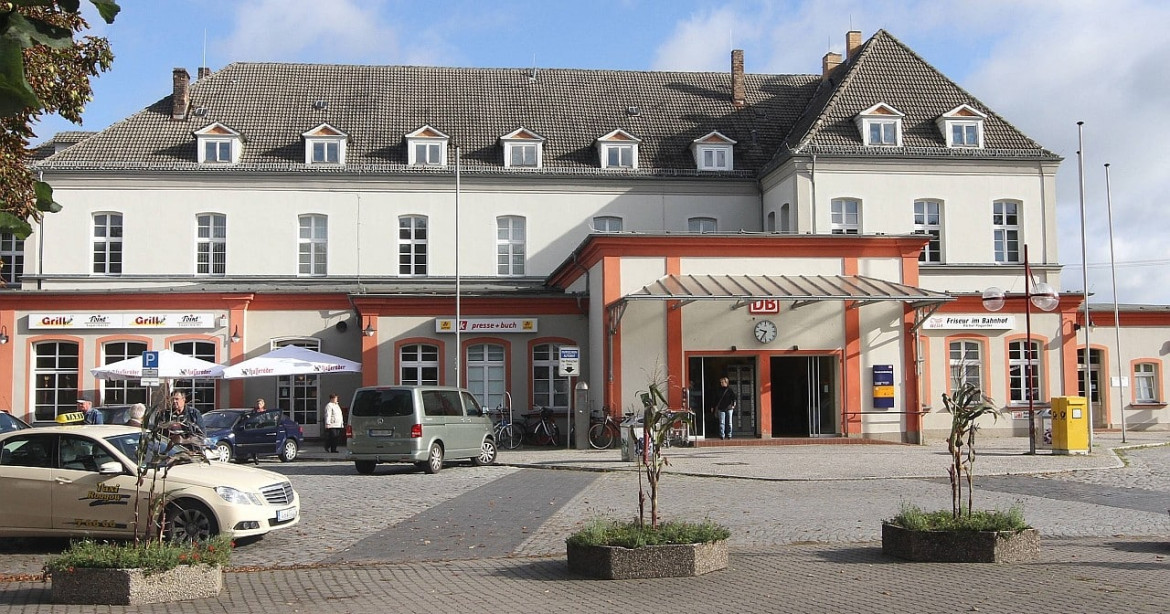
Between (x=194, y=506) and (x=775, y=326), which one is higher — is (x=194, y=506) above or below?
below

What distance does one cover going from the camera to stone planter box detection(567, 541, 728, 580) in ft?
32.1

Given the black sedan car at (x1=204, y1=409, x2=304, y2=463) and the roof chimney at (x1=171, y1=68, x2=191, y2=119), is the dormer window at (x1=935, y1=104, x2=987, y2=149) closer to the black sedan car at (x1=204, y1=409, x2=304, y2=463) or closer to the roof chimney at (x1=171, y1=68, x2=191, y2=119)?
the black sedan car at (x1=204, y1=409, x2=304, y2=463)

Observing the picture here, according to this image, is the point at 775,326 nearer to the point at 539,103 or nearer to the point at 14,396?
Answer: the point at 539,103

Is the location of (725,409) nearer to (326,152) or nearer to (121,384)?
(121,384)

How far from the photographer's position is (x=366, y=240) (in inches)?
1519

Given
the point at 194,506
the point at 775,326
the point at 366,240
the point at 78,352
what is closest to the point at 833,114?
the point at 775,326

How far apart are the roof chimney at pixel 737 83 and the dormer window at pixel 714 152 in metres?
3.42

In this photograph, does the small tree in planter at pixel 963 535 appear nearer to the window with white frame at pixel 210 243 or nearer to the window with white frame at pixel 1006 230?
the window with white frame at pixel 1006 230

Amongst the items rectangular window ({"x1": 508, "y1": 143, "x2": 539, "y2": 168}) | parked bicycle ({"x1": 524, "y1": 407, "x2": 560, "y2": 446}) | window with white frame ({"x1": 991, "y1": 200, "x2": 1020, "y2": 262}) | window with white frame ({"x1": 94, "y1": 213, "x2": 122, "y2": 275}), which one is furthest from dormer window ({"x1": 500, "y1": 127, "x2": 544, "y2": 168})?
window with white frame ({"x1": 991, "y1": 200, "x2": 1020, "y2": 262})

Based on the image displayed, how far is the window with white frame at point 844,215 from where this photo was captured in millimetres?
36719

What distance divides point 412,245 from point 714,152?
36.9 feet

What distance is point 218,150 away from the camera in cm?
3828

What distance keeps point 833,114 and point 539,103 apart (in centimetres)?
1131

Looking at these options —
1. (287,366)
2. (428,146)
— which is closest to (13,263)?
(428,146)
